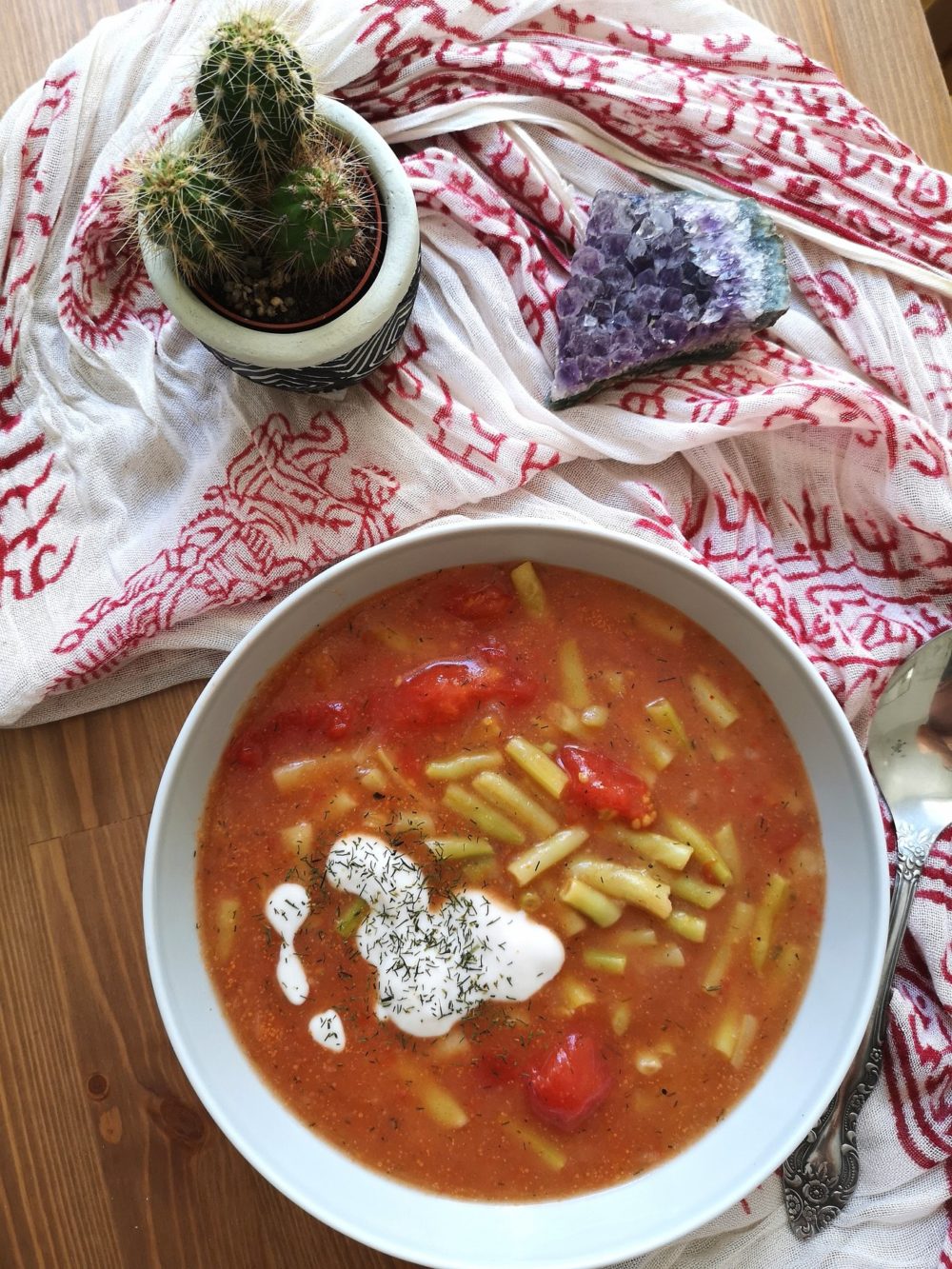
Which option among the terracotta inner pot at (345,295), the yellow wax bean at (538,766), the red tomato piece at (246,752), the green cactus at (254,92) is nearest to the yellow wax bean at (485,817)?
the yellow wax bean at (538,766)

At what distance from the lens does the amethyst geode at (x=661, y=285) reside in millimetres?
2297

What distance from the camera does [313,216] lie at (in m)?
1.92

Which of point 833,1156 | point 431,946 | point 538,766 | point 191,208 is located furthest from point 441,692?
point 833,1156

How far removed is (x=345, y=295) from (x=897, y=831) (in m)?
1.75

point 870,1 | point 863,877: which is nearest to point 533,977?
point 863,877

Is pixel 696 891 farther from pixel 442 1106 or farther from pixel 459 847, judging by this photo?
pixel 442 1106

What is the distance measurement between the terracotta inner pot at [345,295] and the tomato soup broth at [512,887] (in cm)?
60

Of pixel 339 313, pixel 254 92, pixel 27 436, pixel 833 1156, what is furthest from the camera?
pixel 27 436

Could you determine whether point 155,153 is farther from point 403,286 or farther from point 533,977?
point 533,977

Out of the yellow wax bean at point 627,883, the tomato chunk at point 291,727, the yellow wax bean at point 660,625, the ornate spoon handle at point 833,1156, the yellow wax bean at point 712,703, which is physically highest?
the yellow wax bean at point 660,625

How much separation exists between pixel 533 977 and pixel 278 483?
1.25 meters

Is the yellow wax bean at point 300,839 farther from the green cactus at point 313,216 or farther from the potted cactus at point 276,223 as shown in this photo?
the green cactus at point 313,216

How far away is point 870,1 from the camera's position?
262 centimetres

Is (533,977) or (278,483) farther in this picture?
(278,483)
